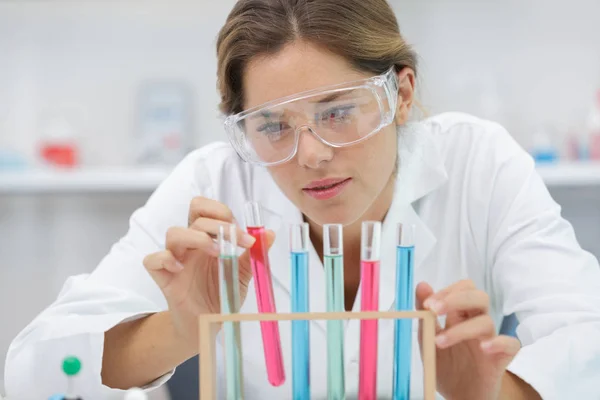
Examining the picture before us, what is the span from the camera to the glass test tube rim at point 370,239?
3.07ft

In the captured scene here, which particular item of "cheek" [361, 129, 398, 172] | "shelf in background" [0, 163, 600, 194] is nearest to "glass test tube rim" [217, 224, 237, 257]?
"cheek" [361, 129, 398, 172]

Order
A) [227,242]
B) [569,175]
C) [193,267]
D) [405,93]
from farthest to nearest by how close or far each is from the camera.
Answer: [569,175] < [405,93] < [193,267] < [227,242]

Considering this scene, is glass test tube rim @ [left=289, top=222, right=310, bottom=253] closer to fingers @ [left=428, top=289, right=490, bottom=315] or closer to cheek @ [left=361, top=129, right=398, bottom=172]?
fingers @ [left=428, top=289, right=490, bottom=315]

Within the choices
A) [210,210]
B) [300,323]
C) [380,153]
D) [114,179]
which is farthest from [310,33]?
[114,179]

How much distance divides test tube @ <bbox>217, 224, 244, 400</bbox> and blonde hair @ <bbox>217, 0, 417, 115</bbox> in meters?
0.49

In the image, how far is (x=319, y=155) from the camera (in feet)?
4.22

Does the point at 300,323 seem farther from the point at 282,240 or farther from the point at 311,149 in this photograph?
the point at 282,240

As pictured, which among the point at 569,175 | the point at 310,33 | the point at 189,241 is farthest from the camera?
the point at 569,175

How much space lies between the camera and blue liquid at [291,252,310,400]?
3.19 ft

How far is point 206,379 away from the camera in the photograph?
0.90m

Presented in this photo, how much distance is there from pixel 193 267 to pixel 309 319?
403 millimetres

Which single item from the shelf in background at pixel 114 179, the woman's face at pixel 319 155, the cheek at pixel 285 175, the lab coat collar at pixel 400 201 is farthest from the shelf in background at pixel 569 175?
the cheek at pixel 285 175

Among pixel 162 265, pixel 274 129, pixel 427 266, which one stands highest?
pixel 274 129

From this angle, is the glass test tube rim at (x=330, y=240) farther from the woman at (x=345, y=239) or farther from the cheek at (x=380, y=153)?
the cheek at (x=380, y=153)
